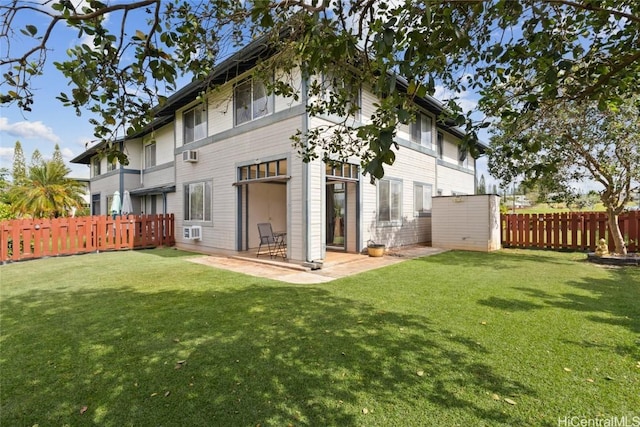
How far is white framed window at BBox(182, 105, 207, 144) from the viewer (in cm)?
1191

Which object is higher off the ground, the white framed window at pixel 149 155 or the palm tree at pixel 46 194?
the white framed window at pixel 149 155

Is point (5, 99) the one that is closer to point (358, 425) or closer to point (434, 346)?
A: point (358, 425)

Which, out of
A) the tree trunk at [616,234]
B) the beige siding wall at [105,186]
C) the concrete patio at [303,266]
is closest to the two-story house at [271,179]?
the concrete patio at [303,266]

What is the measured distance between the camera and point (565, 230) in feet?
35.3

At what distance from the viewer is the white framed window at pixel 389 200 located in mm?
10773

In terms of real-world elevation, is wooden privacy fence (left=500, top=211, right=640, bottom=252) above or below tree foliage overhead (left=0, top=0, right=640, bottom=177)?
below

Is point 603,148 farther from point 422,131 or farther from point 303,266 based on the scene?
point 303,266

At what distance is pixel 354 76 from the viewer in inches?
167

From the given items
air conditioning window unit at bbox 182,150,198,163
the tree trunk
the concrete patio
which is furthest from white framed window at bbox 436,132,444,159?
air conditioning window unit at bbox 182,150,198,163

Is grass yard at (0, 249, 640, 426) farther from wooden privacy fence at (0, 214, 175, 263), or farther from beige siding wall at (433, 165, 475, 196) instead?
beige siding wall at (433, 165, 475, 196)

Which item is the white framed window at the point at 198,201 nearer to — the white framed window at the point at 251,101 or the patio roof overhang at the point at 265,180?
the patio roof overhang at the point at 265,180

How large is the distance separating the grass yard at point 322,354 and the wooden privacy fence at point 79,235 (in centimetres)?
469

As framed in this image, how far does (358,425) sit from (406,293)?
3509 millimetres

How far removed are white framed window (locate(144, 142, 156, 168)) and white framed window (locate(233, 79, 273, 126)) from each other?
7770mm
